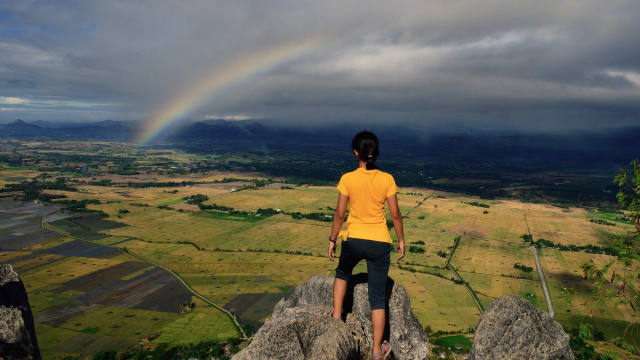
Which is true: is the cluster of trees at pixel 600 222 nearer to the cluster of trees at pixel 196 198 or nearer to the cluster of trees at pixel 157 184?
the cluster of trees at pixel 196 198

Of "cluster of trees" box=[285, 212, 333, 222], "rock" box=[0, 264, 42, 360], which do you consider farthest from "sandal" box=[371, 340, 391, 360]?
"cluster of trees" box=[285, 212, 333, 222]

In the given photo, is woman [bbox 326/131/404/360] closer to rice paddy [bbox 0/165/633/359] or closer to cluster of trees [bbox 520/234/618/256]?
rice paddy [bbox 0/165/633/359]

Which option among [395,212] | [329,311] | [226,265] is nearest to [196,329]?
[226,265]

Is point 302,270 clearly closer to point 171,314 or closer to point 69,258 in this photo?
point 171,314

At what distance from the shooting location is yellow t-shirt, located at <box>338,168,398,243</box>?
8.77 metres

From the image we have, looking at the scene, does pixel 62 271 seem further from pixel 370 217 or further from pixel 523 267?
pixel 523 267

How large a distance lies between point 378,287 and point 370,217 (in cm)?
185

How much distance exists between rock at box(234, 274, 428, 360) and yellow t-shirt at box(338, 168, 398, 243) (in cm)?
239

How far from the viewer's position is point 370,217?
8992 millimetres

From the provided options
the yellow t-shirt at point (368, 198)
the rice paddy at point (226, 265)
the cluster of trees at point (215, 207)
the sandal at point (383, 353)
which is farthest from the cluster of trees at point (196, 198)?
the yellow t-shirt at point (368, 198)

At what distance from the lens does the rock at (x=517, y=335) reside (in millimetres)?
11055

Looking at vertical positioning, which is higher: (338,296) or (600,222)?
(338,296)

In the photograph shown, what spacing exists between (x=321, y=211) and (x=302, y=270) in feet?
179

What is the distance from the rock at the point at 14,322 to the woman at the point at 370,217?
11167 mm
